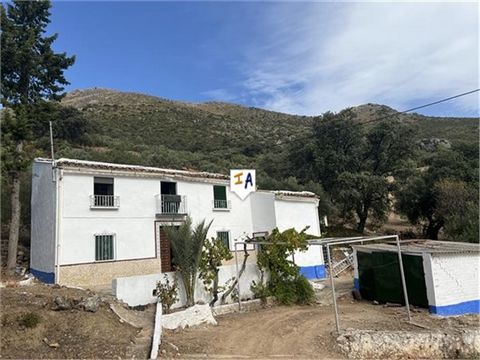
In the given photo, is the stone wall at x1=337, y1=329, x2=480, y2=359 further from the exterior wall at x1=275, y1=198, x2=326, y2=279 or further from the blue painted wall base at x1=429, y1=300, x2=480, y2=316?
the exterior wall at x1=275, y1=198, x2=326, y2=279

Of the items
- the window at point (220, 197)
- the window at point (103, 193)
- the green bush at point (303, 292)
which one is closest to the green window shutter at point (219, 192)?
the window at point (220, 197)

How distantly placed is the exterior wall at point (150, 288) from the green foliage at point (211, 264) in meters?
0.23

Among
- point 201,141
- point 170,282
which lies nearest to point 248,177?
point 170,282

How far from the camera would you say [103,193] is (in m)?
18.6

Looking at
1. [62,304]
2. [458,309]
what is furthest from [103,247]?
[458,309]

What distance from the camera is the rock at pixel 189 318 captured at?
1047 centimetres

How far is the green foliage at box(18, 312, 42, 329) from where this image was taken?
7.82 metres

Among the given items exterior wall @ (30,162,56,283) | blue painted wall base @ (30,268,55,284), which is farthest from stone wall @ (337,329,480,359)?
exterior wall @ (30,162,56,283)

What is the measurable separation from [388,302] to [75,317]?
36.4 ft

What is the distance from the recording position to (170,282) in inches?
494

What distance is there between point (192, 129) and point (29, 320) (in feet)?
163

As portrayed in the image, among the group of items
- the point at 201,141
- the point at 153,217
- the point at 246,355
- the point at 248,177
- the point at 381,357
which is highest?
the point at 201,141

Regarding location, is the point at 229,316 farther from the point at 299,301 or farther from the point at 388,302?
the point at 388,302

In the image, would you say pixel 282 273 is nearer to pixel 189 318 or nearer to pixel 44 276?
pixel 189 318
